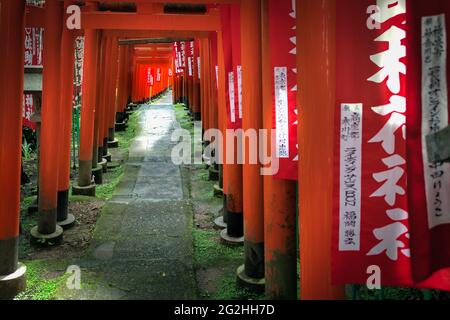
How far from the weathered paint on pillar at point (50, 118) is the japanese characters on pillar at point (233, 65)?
2763 millimetres

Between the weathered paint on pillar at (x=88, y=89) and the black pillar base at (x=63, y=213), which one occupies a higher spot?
the weathered paint on pillar at (x=88, y=89)

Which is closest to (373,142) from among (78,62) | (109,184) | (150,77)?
(109,184)

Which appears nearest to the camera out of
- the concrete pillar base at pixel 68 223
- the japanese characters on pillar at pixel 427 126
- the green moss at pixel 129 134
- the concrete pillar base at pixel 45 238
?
the japanese characters on pillar at pixel 427 126

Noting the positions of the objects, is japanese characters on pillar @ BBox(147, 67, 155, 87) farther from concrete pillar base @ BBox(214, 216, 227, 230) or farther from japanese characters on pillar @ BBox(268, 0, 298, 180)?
japanese characters on pillar @ BBox(268, 0, 298, 180)

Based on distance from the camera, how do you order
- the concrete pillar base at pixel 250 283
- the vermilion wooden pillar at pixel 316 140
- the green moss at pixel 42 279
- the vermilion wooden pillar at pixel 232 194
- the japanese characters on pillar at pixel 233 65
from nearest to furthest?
1. the vermilion wooden pillar at pixel 316 140
2. the green moss at pixel 42 279
3. the concrete pillar base at pixel 250 283
4. the japanese characters on pillar at pixel 233 65
5. the vermilion wooden pillar at pixel 232 194

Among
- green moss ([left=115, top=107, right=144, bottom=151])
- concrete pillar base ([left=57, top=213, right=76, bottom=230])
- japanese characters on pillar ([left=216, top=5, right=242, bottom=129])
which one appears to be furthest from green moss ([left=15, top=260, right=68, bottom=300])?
green moss ([left=115, top=107, right=144, bottom=151])

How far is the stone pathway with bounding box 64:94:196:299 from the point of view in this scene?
5.69 m

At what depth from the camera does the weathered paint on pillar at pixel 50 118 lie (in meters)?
6.98

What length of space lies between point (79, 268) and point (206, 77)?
338 inches

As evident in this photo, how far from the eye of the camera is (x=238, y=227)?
7520mm

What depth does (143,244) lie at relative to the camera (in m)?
7.36

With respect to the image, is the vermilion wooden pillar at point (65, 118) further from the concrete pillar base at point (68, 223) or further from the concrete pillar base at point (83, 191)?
the concrete pillar base at point (83, 191)

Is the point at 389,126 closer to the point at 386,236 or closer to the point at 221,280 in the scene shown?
the point at 386,236

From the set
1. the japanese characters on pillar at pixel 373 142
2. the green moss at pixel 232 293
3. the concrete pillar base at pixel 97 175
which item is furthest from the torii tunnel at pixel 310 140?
the concrete pillar base at pixel 97 175
